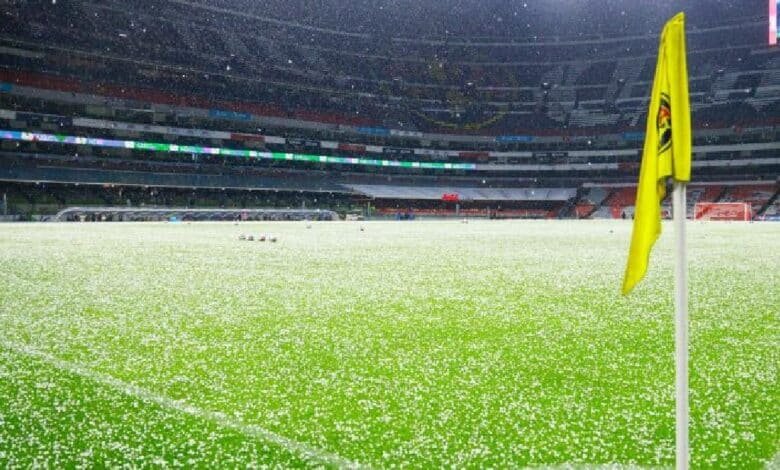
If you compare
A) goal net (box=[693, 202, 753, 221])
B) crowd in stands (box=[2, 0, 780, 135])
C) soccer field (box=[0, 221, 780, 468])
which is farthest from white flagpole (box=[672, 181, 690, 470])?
crowd in stands (box=[2, 0, 780, 135])

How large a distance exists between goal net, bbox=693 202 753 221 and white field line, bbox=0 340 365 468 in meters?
62.1

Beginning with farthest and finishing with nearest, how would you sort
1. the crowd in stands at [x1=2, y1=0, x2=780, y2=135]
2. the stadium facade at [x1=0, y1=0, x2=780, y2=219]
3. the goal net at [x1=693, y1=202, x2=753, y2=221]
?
the crowd in stands at [x1=2, y1=0, x2=780, y2=135]
the goal net at [x1=693, y1=202, x2=753, y2=221]
the stadium facade at [x1=0, y1=0, x2=780, y2=219]

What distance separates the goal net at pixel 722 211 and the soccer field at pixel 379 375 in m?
56.8

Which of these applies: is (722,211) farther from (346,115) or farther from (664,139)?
(664,139)

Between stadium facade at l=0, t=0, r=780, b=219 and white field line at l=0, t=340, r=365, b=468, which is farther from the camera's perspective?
stadium facade at l=0, t=0, r=780, b=219

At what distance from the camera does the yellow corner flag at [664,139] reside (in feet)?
5.89

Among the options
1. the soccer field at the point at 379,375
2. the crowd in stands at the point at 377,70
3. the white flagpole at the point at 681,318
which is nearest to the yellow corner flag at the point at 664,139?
the white flagpole at the point at 681,318

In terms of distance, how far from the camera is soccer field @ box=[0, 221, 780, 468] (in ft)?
7.28

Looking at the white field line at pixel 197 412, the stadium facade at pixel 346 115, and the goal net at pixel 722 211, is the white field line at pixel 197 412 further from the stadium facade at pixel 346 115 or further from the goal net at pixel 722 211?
the goal net at pixel 722 211

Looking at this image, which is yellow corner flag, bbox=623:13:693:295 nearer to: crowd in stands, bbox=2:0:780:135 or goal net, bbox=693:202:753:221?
goal net, bbox=693:202:753:221

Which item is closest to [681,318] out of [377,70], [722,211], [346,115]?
[722,211]

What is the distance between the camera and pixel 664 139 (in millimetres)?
1894

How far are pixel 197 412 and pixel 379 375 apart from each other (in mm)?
1014

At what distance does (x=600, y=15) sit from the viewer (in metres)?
83.6
